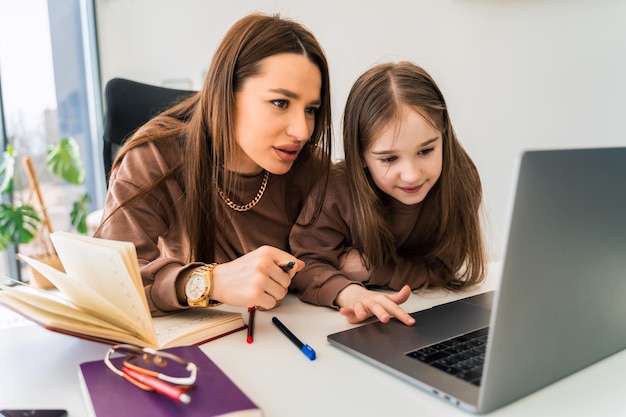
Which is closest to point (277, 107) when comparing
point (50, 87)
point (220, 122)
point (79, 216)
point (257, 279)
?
point (220, 122)

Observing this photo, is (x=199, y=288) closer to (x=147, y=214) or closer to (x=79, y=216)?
(x=147, y=214)

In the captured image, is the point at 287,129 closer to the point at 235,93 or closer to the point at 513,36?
the point at 235,93

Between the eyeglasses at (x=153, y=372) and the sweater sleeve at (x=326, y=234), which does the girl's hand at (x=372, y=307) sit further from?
the eyeglasses at (x=153, y=372)

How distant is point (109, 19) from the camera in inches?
126

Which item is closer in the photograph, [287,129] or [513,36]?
[287,129]

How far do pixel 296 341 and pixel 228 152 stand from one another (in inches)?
17.5

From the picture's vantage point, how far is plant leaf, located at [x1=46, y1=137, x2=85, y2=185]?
2.72 meters

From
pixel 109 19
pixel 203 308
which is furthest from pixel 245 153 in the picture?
pixel 109 19

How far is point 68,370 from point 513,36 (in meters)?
2.15

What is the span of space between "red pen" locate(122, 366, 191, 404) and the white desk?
6 cm

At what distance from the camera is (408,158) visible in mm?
942

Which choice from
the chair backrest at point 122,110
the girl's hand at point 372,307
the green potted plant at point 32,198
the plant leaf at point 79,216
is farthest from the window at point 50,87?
the girl's hand at point 372,307

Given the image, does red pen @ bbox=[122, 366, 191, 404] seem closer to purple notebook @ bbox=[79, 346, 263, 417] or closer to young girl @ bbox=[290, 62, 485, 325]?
purple notebook @ bbox=[79, 346, 263, 417]

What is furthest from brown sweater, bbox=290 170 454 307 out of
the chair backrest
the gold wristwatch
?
the chair backrest
